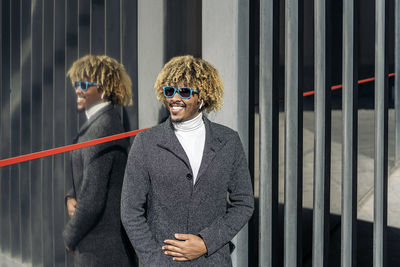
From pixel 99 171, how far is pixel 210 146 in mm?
816

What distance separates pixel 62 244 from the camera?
2.54m

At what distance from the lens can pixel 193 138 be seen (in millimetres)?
1879

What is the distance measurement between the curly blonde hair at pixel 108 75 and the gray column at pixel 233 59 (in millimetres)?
534

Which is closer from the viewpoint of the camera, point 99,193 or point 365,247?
point 99,193

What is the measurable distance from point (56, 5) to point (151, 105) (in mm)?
915

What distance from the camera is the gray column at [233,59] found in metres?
2.29

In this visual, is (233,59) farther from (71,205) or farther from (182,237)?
(71,205)

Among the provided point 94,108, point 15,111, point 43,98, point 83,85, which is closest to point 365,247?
point 94,108

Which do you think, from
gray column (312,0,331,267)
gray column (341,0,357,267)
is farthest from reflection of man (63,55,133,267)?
gray column (341,0,357,267)

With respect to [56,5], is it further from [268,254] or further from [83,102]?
[268,254]

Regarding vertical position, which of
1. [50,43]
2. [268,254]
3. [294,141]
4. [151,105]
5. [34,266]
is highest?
[50,43]

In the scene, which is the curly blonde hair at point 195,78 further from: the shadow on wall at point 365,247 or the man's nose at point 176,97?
the shadow on wall at point 365,247

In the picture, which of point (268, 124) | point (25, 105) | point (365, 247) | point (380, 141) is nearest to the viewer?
point (380, 141)

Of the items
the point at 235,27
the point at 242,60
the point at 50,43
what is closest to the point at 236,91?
the point at 242,60
